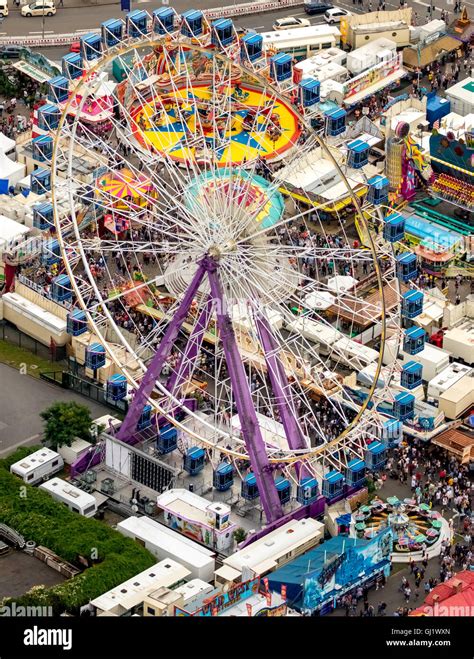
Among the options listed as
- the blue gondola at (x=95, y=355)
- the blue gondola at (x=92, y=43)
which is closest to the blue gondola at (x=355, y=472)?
the blue gondola at (x=95, y=355)

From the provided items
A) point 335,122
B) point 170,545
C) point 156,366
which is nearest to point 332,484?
point 170,545

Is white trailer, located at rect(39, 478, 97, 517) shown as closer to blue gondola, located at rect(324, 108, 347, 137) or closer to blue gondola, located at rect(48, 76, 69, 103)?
blue gondola, located at rect(48, 76, 69, 103)

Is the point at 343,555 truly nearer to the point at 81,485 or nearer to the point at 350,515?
the point at 350,515

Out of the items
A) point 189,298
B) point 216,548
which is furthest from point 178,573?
point 189,298

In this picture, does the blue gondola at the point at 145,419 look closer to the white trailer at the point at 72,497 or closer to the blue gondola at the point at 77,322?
the white trailer at the point at 72,497

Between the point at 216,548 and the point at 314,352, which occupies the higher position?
the point at 314,352

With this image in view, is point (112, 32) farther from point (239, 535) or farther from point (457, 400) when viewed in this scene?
point (239, 535)

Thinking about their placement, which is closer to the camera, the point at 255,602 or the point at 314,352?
the point at 255,602
